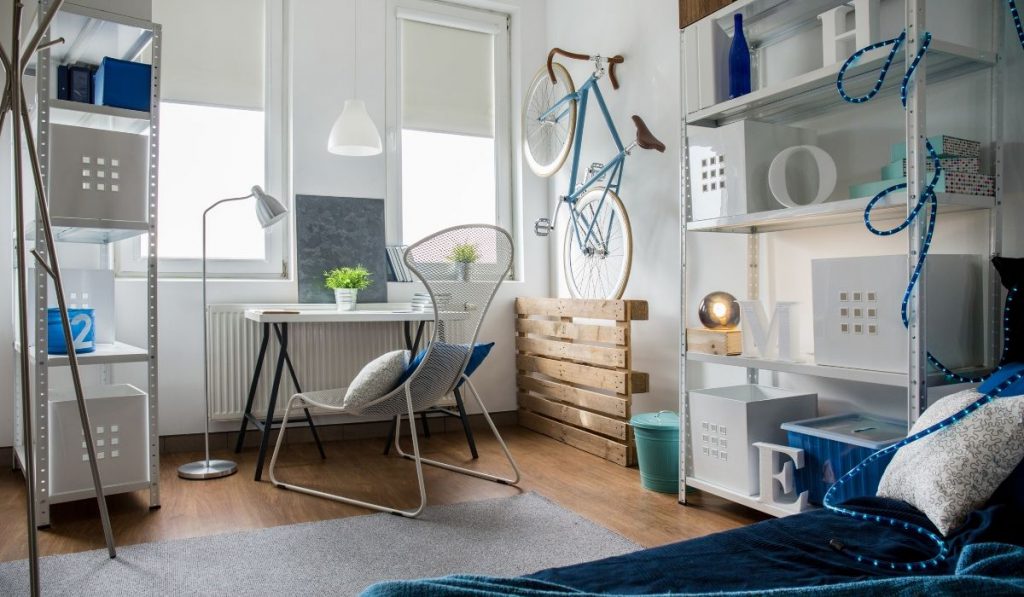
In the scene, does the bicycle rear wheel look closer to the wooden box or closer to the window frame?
the window frame

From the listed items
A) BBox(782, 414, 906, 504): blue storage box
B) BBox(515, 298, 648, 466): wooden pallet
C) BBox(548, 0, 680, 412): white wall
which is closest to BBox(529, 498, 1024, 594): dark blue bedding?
BBox(782, 414, 906, 504): blue storage box

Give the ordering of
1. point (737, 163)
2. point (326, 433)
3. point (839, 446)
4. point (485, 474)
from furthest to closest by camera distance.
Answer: point (326, 433)
point (485, 474)
point (737, 163)
point (839, 446)

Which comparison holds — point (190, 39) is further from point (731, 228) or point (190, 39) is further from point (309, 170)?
point (731, 228)

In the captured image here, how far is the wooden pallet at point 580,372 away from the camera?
3.21 m

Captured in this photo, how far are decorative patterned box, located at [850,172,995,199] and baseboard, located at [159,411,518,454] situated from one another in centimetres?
256

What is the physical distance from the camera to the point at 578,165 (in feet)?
13.1

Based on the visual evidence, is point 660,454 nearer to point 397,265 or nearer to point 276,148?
point 397,265

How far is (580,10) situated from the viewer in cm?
403

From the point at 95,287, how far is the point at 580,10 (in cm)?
274

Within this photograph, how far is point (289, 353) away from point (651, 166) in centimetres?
197

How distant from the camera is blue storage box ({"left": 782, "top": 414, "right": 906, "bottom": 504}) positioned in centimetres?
198

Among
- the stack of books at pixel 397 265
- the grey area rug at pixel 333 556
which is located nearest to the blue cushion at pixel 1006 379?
the grey area rug at pixel 333 556

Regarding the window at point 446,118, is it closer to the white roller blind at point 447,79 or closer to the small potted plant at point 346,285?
the white roller blind at point 447,79

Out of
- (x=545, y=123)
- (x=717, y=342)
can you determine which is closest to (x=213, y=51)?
(x=545, y=123)
